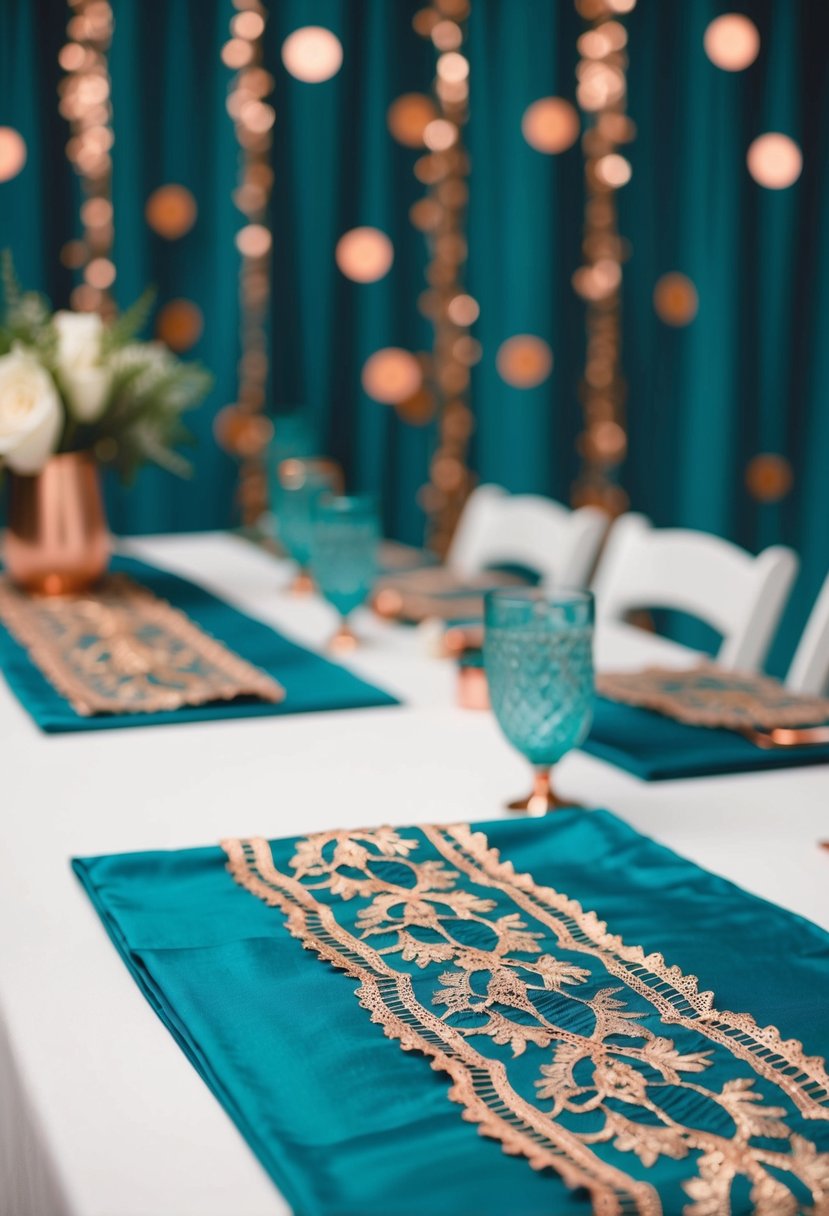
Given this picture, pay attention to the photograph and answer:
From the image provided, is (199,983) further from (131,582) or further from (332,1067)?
(131,582)

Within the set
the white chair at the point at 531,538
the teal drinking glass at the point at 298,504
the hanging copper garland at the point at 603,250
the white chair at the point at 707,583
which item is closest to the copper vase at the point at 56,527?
the teal drinking glass at the point at 298,504

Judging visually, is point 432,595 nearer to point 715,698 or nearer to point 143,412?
point 143,412

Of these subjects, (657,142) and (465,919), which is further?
(657,142)

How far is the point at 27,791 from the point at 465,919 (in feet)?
1.51

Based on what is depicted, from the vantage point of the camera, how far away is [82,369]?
2039 millimetres

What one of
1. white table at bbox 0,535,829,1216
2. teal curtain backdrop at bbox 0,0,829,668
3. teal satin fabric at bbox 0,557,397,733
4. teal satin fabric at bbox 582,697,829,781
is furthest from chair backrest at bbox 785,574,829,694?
teal curtain backdrop at bbox 0,0,829,668

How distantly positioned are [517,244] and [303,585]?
2.08m

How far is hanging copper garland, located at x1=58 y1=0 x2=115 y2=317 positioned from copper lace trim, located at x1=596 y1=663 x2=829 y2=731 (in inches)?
100

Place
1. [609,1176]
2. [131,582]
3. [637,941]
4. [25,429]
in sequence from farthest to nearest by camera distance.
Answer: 1. [131,582]
2. [25,429]
3. [637,941]
4. [609,1176]

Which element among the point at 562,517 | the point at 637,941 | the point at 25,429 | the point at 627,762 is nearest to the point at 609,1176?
the point at 637,941

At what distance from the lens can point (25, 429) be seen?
1.94 metres

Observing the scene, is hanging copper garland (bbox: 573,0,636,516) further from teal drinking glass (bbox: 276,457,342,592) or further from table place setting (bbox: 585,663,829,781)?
table place setting (bbox: 585,663,829,781)

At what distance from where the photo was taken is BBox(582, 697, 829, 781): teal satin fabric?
128cm

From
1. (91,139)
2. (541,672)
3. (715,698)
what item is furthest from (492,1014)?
(91,139)
